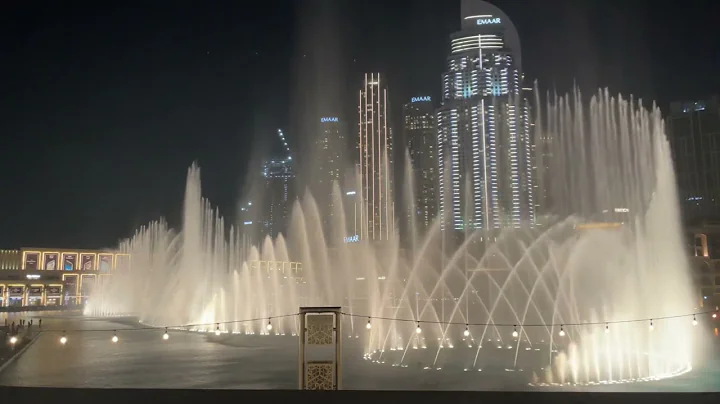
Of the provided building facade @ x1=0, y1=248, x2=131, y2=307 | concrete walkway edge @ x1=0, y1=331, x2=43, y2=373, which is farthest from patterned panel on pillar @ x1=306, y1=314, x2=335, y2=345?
building facade @ x1=0, y1=248, x2=131, y2=307

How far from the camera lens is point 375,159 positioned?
146 m

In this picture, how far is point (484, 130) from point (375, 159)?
39517 mm

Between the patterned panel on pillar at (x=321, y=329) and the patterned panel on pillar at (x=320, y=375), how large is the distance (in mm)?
564

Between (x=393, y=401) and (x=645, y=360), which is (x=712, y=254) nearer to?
(x=645, y=360)

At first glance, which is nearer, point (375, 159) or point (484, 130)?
point (484, 130)

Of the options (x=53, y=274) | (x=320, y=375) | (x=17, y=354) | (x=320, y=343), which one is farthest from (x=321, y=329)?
(x=53, y=274)

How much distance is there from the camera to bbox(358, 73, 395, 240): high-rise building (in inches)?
5157

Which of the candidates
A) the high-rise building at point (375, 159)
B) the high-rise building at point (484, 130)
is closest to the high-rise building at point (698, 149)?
the high-rise building at point (484, 130)

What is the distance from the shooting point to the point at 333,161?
494 feet

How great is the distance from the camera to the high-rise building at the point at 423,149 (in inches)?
4569

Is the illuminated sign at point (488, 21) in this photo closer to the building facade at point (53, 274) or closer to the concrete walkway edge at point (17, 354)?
the building facade at point (53, 274)

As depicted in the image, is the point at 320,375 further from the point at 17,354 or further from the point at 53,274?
the point at 53,274

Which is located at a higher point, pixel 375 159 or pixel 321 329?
pixel 375 159

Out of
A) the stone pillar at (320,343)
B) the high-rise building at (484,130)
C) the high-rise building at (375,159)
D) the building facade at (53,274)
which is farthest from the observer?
the high-rise building at (375,159)
